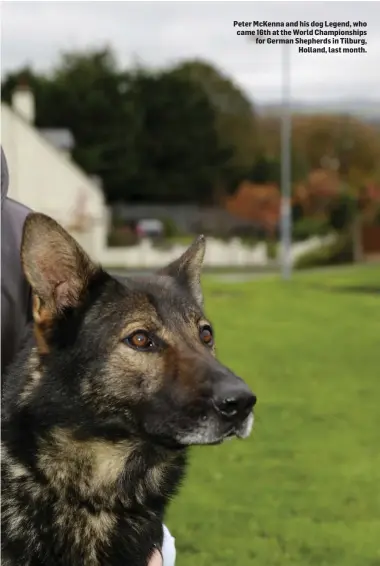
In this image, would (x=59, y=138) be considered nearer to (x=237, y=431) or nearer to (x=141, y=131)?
(x=141, y=131)

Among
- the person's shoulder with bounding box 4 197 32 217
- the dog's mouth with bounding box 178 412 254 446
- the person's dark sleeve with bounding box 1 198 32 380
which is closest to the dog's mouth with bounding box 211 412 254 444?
the dog's mouth with bounding box 178 412 254 446

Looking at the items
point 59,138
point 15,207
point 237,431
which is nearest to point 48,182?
point 59,138

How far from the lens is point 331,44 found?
3.54 meters

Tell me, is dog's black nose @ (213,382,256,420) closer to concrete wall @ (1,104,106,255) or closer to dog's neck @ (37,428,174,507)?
dog's neck @ (37,428,174,507)

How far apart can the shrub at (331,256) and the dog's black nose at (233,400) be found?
94.0ft

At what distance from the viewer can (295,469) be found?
6469 millimetres

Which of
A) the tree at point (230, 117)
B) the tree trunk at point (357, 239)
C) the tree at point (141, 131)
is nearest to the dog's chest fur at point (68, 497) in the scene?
the tree trunk at point (357, 239)

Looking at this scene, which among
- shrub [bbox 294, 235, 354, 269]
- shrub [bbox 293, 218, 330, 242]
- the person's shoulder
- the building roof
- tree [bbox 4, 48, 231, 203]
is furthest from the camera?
tree [bbox 4, 48, 231, 203]

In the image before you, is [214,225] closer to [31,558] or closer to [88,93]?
[88,93]

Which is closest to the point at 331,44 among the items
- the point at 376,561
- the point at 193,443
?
the point at 193,443

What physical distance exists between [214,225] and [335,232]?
27.4ft

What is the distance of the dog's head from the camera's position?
7.74ft

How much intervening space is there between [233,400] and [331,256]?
29677 mm

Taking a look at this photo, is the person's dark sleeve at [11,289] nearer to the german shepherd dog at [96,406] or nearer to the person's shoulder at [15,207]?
the person's shoulder at [15,207]
